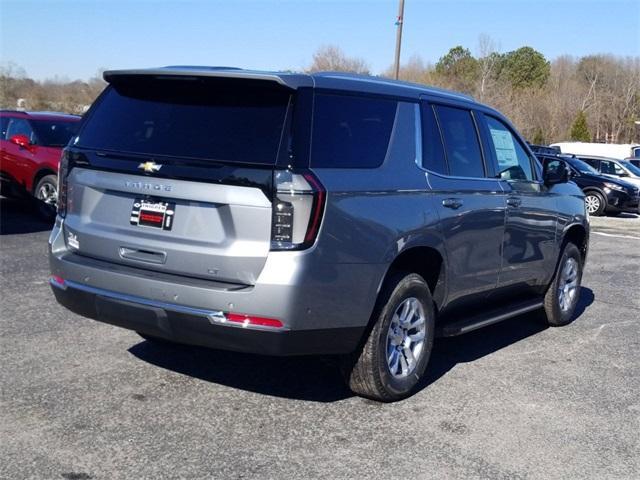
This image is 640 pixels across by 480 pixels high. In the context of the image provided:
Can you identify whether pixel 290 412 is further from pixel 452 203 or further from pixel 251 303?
pixel 452 203

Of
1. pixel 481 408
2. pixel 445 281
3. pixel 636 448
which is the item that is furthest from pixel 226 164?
pixel 636 448

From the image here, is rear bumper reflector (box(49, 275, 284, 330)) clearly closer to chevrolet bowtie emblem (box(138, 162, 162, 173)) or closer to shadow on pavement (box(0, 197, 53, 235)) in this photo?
chevrolet bowtie emblem (box(138, 162, 162, 173))

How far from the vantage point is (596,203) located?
69.2 ft

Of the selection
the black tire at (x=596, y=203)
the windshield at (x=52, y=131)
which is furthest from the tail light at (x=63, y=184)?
the black tire at (x=596, y=203)

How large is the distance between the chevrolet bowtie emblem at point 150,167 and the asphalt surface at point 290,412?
53.7 inches

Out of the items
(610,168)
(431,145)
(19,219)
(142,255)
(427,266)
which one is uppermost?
(431,145)

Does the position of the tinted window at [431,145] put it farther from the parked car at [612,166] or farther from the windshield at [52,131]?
the parked car at [612,166]

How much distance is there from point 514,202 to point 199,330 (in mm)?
3083

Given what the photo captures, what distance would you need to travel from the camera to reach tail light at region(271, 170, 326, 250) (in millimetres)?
4004

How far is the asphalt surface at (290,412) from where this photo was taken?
3906 mm

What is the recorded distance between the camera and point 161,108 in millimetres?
4496

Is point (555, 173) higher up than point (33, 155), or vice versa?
point (555, 173)

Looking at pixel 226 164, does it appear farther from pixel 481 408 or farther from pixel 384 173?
pixel 481 408

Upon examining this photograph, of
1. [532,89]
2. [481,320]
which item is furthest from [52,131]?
[532,89]
